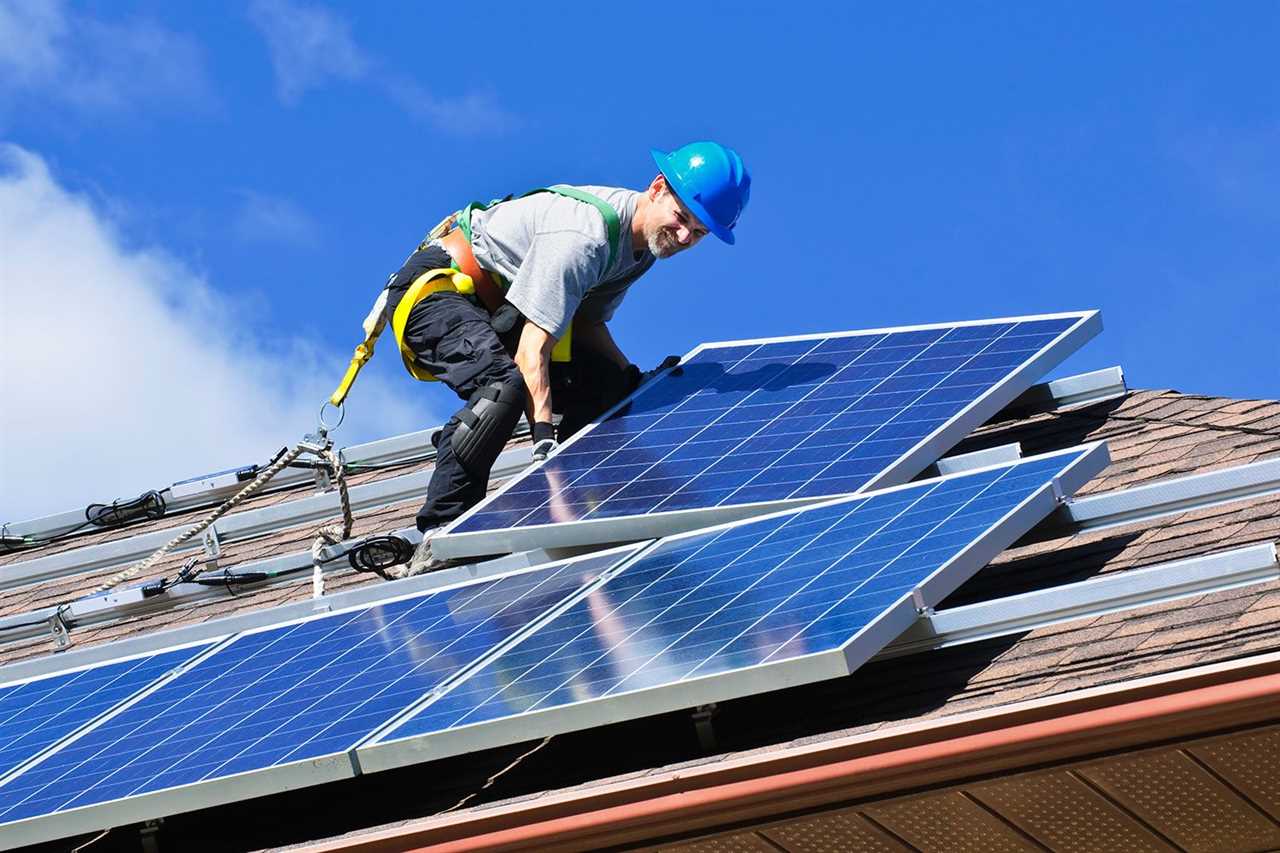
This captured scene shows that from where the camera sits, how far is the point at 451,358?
924cm

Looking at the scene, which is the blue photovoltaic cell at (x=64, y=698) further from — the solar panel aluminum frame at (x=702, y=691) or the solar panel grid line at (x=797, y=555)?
the solar panel grid line at (x=797, y=555)

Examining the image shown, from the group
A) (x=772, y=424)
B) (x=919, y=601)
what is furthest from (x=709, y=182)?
(x=919, y=601)

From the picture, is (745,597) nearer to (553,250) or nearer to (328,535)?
(553,250)

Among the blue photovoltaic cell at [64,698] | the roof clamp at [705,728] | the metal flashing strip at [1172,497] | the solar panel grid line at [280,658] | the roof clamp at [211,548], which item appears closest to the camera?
the roof clamp at [705,728]

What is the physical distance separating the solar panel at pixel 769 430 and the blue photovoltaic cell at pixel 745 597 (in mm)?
422

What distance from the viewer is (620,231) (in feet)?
30.1

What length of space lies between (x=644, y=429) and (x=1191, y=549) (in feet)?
9.85

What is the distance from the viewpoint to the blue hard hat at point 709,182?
29.7 ft

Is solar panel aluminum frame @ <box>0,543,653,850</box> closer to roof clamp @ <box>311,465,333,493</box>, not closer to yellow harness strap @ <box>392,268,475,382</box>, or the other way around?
yellow harness strap @ <box>392,268,475,382</box>

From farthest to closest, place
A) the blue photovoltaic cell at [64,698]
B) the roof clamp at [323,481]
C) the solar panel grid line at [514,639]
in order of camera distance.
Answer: the roof clamp at [323,481] < the blue photovoltaic cell at [64,698] < the solar panel grid line at [514,639]

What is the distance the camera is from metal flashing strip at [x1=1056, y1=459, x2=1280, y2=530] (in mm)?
7391

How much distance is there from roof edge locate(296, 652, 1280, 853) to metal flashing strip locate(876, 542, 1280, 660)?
0.86 metres

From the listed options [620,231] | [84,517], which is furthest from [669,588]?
[84,517]

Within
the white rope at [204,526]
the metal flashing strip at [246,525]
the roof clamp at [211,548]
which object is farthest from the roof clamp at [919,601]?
the roof clamp at [211,548]
